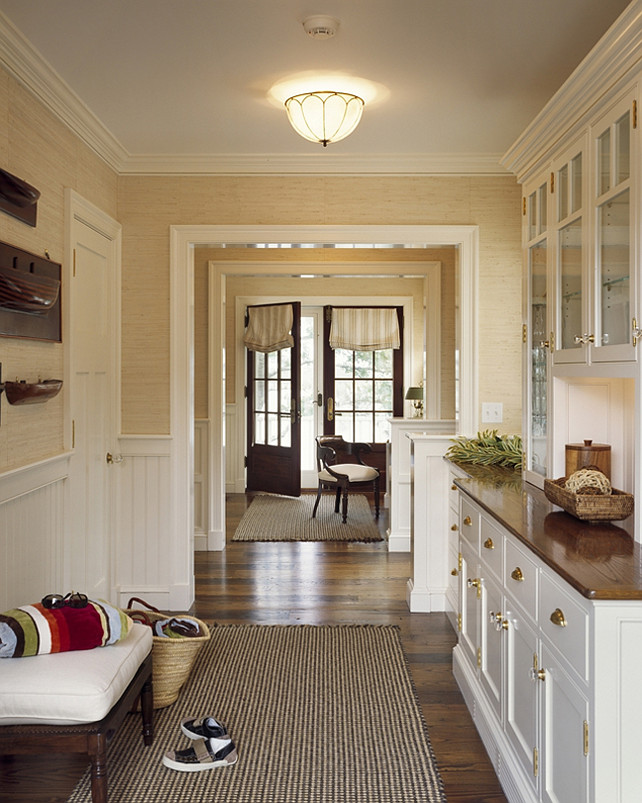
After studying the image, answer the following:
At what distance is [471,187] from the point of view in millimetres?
4328

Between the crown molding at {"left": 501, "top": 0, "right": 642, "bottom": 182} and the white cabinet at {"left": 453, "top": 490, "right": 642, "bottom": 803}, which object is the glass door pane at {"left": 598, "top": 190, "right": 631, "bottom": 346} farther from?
the white cabinet at {"left": 453, "top": 490, "right": 642, "bottom": 803}

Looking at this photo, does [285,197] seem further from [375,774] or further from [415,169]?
[375,774]

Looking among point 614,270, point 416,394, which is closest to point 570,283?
point 614,270

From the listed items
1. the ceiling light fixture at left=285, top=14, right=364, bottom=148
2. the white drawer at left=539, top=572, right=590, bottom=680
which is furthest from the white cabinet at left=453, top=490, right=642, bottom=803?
the ceiling light fixture at left=285, top=14, right=364, bottom=148

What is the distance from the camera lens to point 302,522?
709 cm

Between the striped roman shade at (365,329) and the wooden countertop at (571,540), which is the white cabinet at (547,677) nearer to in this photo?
the wooden countertop at (571,540)

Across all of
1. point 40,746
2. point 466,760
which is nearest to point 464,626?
point 466,760

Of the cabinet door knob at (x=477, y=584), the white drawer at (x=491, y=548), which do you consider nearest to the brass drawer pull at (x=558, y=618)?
the white drawer at (x=491, y=548)

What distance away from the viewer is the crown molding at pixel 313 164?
4.25m

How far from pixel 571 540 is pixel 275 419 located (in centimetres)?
652

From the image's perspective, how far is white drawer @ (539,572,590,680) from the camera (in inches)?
67.3

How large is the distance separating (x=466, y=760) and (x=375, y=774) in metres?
0.35

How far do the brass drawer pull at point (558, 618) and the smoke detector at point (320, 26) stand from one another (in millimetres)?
2050

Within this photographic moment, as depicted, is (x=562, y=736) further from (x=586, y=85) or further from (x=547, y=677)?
(x=586, y=85)
